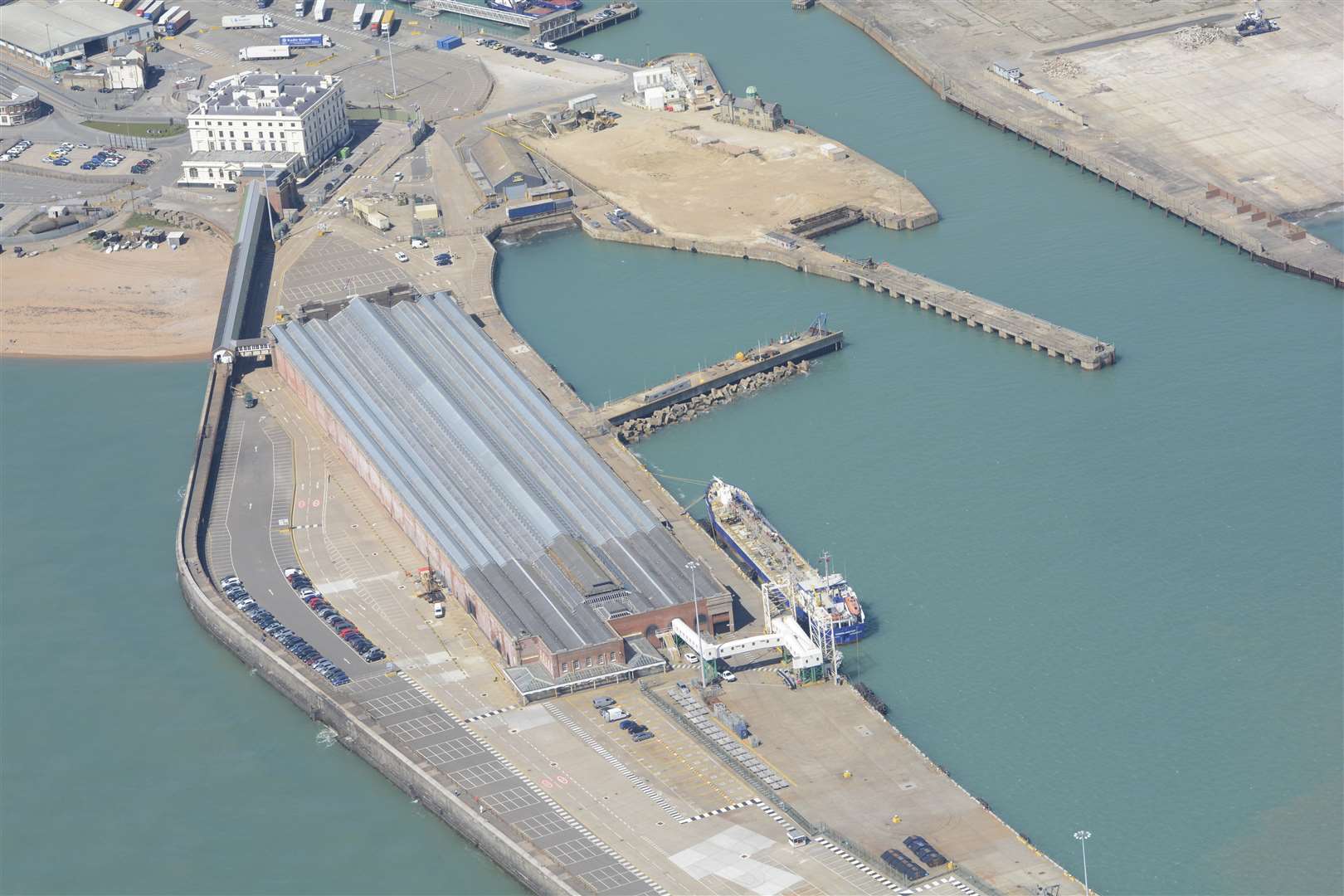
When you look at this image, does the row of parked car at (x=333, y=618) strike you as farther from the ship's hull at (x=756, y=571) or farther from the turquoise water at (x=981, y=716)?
the ship's hull at (x=756, y=571)

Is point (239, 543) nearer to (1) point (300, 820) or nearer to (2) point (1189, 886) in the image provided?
(1) point (300, 820)

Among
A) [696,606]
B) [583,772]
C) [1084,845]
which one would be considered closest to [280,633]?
[583,772]

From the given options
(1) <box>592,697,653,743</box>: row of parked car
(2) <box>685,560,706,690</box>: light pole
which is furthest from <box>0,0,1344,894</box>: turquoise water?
(1) <box>592,697,653,743</box>: row of parked car

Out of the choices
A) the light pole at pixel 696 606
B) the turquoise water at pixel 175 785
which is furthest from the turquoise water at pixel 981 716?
the light pole at pixel 696 606

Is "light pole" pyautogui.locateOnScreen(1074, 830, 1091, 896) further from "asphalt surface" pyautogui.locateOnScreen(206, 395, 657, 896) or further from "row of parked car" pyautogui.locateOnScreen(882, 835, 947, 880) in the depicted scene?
"asphalt surface" pyautogui.locateOnScreen(206, 395, 657, 896)

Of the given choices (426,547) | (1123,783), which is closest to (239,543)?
(426,547)
